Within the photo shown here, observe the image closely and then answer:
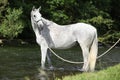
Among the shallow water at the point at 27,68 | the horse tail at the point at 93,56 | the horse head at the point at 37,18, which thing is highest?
the horse head at the point at 37,18

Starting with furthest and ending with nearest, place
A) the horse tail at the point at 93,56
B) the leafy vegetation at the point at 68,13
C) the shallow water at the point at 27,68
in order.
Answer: the leafy vegetation at the point at 68,13 < the horse tail at the point at 93,56 < the shallow water at the point at 27,68

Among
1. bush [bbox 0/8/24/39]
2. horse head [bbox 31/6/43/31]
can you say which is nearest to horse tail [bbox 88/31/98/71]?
horse head [bbox 31/6/43/31]

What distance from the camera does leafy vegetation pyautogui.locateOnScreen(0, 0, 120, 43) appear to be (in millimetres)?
25958

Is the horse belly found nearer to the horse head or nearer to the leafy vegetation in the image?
the horse head

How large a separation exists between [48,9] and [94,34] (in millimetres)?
15839

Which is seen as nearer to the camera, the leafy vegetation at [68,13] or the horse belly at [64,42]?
the horse belly at [64,42]

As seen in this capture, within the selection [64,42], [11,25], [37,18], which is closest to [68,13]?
[11,25]

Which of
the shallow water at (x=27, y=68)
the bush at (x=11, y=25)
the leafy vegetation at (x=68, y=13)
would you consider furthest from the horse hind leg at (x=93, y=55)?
the leafy vegetation at (x=68, y=13)

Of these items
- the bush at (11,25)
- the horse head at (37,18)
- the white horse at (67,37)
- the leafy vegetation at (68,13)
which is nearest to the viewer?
the white horse at (67,37)

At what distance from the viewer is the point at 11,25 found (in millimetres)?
24234

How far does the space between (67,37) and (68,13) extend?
56.0 feet

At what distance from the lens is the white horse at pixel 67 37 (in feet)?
42.4

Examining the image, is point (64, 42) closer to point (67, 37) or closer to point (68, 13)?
point (67, 37)

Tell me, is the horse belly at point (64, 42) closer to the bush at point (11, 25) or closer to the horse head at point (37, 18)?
the horse head at point (37, 18)
